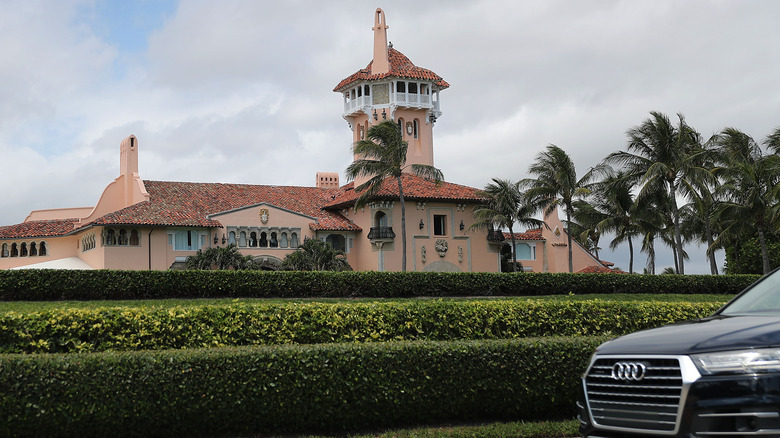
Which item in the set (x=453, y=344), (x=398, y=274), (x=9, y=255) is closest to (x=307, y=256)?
(x=398, y=274)

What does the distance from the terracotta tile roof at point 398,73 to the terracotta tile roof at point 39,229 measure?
19023mm

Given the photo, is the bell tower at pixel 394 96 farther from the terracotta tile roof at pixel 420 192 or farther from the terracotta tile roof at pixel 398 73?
the terracotta tile roof at pixel 420 192

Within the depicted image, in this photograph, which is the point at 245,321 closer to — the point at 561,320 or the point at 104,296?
the point at 561,320

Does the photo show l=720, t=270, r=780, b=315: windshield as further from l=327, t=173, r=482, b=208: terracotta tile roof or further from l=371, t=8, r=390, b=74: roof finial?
l=371, t=8, r=390, b=74: roof finial

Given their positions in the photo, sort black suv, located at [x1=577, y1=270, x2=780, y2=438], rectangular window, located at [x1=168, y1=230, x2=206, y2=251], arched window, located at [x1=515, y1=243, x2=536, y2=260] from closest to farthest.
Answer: black suv, located at [x1=577, y1=270, x2=780, y2=438] < rectangular window, located at [x1=168, y1=230, x2=206, y2=251] < arched window, located at [x1=515, y1=243, x2=536, y2=260]

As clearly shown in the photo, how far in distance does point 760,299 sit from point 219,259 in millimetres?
34392

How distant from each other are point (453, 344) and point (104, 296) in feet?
68.3

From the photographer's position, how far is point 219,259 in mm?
39094

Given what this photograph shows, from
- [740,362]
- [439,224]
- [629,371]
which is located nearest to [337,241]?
[439,224]

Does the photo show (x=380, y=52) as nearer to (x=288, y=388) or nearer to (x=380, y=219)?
(x=380, y=219)

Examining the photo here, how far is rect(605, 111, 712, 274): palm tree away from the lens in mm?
41406

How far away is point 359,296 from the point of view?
31.6 meters

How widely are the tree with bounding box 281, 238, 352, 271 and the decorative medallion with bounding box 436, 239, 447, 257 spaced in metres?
6.53

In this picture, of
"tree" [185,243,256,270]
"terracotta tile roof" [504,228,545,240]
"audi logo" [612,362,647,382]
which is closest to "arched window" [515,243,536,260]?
"terracotta tile roof" [504,228,545,240]
